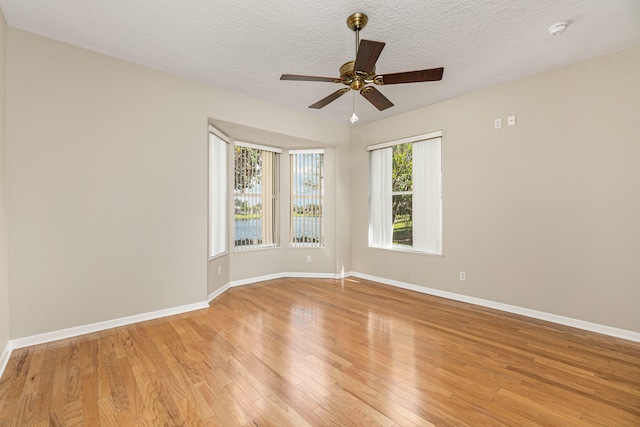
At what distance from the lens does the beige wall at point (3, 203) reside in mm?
2266

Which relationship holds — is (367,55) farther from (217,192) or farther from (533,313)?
(533,313)

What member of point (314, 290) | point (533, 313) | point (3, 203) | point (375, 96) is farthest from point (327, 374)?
point (3, 203)

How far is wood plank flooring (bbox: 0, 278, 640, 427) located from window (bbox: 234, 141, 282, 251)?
1.88m

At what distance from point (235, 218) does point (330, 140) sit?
2.21 metres

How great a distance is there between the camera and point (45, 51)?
261 cm

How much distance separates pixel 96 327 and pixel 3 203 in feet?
4.60

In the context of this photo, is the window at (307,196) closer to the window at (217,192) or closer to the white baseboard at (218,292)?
the window at (217,192)

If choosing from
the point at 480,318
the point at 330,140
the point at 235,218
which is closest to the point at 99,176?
the point at 235,218

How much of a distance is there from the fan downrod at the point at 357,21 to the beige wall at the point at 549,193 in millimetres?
2251

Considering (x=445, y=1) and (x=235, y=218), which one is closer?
(x=445, y=1)

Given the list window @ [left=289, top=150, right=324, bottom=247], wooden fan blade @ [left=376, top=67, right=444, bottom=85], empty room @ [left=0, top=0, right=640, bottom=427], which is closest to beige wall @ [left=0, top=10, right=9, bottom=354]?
empty room @ [left=0, top=0, right=640, bottom=427]

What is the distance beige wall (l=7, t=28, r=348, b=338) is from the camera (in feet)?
8.29

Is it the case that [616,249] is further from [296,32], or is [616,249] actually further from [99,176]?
[99,176]

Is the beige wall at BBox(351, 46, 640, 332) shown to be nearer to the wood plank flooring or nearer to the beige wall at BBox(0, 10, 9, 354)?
the wood plank flooring
